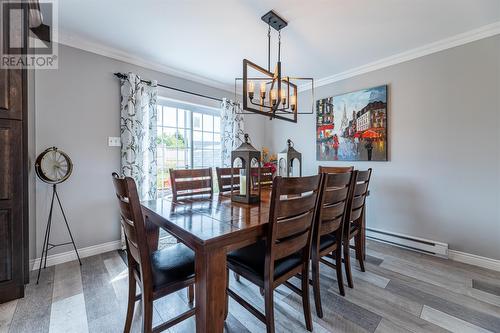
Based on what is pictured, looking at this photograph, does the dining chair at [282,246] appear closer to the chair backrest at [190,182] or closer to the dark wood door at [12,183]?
the chair backrest at [190,182]

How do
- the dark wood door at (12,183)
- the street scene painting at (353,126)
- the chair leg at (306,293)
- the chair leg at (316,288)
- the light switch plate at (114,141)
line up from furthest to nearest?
1. the street scene painting at (353,126)
2. the light switch plate at (114,141)
3. the dark wood door at (12,183)
4. the chair leg at (316,288)
5. the chair leg at (306,293)

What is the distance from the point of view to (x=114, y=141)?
266 cm

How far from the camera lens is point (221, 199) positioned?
1.94 meters

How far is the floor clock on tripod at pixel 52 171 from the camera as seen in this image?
6.76 ft

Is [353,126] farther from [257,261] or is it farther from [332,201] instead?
[257,261]

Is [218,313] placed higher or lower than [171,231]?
lower

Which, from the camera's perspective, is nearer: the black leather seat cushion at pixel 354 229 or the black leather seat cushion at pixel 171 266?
the black leather seat cushion at pixel 171 266

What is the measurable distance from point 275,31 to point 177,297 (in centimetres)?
272

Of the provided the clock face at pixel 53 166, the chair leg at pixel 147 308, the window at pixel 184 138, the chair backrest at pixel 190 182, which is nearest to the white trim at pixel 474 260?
the chair backrest at pixel 190 182

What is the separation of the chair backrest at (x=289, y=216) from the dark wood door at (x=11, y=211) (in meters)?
2.05

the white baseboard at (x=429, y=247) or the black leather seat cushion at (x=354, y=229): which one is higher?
the black leather seat cushion at (x=354, y=229)

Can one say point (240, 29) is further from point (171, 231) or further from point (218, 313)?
point (218, 313)

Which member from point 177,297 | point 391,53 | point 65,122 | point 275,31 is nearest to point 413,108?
point 391,53

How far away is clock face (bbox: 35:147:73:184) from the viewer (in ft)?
6.75
